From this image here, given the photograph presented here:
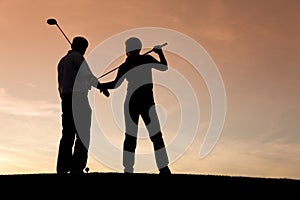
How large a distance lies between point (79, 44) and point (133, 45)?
4.41 feet

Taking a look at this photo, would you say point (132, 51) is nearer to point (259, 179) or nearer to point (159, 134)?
point (159, 134)

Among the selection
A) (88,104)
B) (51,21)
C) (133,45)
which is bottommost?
(88,104)

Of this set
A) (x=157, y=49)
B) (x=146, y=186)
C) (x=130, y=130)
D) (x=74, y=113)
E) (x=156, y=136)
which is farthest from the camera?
(x=157, y=49)

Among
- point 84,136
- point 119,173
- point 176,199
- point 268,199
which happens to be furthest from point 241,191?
point 84,136

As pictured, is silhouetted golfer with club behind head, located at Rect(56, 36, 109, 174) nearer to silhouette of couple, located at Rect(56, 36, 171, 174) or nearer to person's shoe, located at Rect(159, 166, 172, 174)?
silhouette of couple, located at Rect(56, 36, 171, 174)

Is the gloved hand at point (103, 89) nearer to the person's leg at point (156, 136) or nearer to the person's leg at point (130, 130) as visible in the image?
the person's leg at point (130, 130)

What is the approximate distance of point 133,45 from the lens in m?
14.1

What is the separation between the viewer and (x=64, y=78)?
1347 cm

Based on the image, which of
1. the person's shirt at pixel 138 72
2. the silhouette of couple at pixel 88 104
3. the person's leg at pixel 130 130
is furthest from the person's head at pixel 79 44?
the person's leg at pixel 130 130

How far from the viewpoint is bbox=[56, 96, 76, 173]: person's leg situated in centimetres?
1342

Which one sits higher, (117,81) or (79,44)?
(79,44)

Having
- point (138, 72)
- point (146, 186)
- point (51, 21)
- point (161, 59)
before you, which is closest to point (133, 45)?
point (138, 72)

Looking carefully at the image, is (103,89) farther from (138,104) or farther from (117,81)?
(138,104)

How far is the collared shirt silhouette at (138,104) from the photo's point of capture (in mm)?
13992
